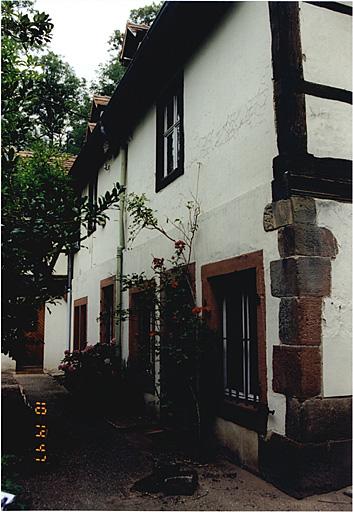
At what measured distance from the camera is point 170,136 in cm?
799

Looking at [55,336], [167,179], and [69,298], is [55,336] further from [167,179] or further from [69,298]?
[167,179]

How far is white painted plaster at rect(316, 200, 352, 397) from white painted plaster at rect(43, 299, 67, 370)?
12398 mm

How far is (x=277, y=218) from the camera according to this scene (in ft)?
15.6

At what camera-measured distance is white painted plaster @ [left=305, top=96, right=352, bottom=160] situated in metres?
4.74

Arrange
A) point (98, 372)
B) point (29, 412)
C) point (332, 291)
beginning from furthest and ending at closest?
point (98, 372)
point (29, 412)
point (332, 291)

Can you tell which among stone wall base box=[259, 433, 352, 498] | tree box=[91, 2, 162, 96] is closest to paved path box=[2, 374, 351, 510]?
stone wall base box=[259, 433, 352, 498]

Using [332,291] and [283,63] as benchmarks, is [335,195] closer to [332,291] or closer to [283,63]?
[332,291]

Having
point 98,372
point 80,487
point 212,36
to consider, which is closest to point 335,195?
point 212,36

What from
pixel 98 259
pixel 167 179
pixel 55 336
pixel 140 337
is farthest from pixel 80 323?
pixel 167 179

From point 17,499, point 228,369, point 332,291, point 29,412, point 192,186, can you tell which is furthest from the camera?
point 29,412

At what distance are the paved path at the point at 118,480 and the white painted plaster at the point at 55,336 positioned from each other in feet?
29.4

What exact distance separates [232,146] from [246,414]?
8.86 feet

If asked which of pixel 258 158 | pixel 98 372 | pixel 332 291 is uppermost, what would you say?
pixel 258 158

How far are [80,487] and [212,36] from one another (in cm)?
496
